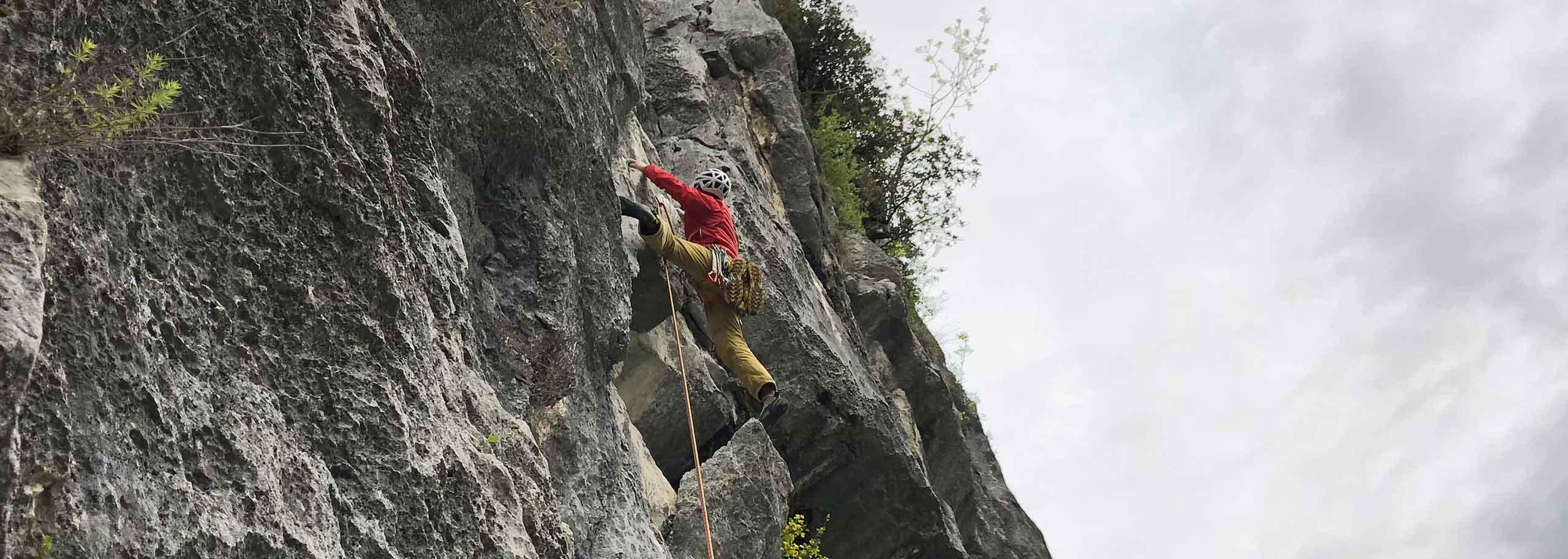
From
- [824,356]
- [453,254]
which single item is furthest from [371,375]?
[824,356]

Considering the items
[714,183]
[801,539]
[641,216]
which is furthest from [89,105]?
[801,539]

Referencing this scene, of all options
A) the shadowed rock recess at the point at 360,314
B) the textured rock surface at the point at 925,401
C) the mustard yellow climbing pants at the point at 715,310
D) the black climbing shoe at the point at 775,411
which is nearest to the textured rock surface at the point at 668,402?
the shadowed rock recess at the point at 360,314

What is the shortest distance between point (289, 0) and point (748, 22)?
982cm

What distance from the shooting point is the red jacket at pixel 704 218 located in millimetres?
8570

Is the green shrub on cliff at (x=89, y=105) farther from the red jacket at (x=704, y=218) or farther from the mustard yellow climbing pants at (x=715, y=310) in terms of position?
the red jacket at (x=704, y=218)

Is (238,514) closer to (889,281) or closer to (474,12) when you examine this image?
(474,12)

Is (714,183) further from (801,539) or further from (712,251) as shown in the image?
(801,539)

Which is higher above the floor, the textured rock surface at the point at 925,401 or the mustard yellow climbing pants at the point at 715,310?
the textured rock surface at the point at 925,401

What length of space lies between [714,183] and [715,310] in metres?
0.99

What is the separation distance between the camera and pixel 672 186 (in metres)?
8.48

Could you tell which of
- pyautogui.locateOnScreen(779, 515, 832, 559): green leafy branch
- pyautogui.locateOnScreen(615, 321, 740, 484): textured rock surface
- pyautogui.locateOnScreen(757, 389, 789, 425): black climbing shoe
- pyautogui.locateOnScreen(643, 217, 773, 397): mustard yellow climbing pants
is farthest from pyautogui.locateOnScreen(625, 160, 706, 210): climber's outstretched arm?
pyautogui.locateOnScreen(779, 515, 832, 559): green leafy branch

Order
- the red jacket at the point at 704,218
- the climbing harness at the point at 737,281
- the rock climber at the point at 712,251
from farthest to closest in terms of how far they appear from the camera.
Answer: the red jacket at the point at 704,218
the climbing harness at the point at 737,281
the rock climber at the point at 712,251

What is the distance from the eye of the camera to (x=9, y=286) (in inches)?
98.3

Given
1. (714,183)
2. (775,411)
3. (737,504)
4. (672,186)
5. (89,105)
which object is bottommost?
(89,105)
